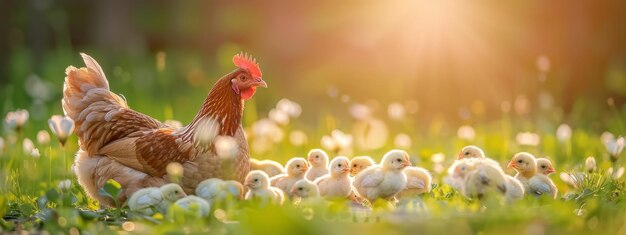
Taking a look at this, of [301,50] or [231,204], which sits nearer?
[231,204]

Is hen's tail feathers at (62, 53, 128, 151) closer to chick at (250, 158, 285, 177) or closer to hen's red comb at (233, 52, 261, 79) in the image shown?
hen's red comb at (233, 52, 261, 79)

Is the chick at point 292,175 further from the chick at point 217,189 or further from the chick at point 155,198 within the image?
the chick at point 155,198

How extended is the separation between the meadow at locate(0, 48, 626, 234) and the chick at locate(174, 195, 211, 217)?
43 millimetres

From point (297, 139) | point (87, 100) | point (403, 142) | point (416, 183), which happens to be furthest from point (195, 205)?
point (403, 142)

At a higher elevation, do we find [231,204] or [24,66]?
[24,66]

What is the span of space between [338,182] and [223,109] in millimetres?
851

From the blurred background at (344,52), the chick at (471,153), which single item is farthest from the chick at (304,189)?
the blurred background at (344,52)

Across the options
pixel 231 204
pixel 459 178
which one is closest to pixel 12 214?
pixel 231 204

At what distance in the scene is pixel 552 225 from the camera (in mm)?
4215

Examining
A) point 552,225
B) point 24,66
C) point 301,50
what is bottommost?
point 552,225

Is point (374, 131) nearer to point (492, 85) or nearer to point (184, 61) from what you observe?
point (492, 85)

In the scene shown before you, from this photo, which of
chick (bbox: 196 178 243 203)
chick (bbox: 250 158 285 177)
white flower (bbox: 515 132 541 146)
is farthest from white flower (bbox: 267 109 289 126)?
chick (bbox: 196 178 243 203)

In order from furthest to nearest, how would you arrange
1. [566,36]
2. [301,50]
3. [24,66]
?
[301,50] < [24,66] < [566,36]

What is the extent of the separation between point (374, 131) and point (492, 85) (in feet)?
12.3
